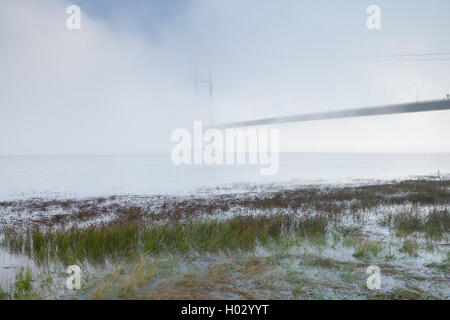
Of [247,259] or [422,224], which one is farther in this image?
[422,224]

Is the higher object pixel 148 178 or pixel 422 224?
pixel 422 224

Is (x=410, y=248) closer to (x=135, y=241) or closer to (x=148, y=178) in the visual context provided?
(x=135, y=241)

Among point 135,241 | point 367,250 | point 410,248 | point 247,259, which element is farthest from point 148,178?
point 410,248

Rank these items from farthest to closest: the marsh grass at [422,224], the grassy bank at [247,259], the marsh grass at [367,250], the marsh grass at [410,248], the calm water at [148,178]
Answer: the calm water at [148,178], the marsh grass at [422,224], the marsh grass at [410,248], the marsh grass at [367,250], the grassy bank at [247,259]

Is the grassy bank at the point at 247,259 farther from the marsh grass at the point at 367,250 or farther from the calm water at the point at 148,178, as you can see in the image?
the calm water at the point at 148,178

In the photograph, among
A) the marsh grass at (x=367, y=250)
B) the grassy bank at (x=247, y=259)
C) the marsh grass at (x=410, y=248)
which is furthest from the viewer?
the marsh grass at (x=410, y=248)

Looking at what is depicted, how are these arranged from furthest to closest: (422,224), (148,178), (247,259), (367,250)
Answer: (148,178) → (422,224) → (367,250) → (247,259)

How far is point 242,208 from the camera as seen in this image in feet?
38.7

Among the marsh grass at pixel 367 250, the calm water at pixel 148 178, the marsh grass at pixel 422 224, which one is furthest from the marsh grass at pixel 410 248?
the calm water at pixel 148 178

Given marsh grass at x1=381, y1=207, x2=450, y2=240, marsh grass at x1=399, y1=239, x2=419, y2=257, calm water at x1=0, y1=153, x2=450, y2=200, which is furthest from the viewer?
calm water at x1=0, y1=153, x2=450, y2=200

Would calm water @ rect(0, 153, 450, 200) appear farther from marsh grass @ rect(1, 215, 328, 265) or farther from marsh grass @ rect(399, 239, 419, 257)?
marsh grass @ rect(399, 239, 419, 257)

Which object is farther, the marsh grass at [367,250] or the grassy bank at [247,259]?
the marsh grass at [367,250]

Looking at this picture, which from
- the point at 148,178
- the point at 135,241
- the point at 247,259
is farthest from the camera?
the point at 148,178

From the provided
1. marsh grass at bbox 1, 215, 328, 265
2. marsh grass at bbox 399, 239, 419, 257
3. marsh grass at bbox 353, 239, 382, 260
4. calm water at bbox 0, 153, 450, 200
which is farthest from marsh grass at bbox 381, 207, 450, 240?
calm water at bbox 0, 153, 450, 200
